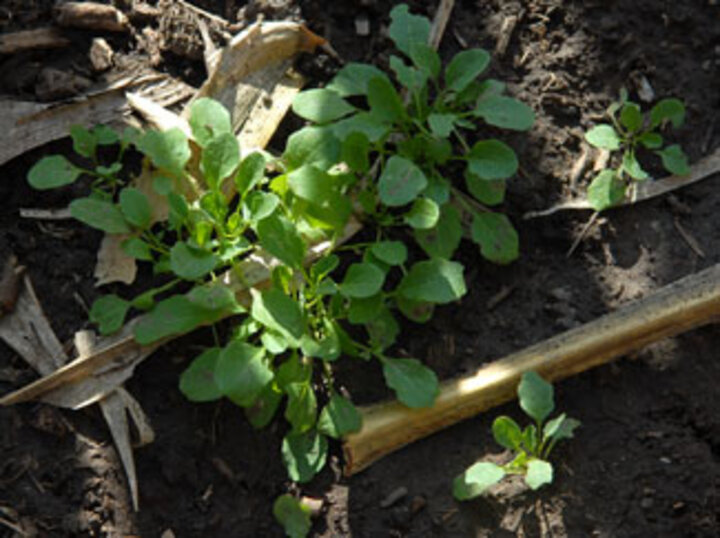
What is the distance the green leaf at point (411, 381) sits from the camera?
7.06 ft

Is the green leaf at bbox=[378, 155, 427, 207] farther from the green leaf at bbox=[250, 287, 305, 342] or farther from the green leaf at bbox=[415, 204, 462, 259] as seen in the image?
the green leaf at bbox=[250, 287, 305, 342]

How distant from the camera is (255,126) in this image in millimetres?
2438

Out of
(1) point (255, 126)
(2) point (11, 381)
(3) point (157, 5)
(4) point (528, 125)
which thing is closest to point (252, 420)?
(2) point (11, 381)

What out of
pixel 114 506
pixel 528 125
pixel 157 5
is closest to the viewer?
pixel 114 506

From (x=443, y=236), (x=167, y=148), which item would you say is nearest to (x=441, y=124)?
(x=443, y=236)

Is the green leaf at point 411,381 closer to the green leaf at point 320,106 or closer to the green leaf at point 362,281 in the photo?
the green leaf at point 362,281

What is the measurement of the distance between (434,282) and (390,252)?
0.12m

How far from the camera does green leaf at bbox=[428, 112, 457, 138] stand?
221 cm

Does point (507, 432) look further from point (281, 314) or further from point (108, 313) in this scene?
point (108, 313)


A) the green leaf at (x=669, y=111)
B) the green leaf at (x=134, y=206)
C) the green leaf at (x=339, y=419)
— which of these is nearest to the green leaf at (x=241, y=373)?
the green leaf at (x=339, y=419)

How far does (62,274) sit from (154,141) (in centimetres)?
38

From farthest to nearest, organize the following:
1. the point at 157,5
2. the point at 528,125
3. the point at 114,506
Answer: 1. the point at 157,5
2. the point at 528,125
3. the point at 114,506

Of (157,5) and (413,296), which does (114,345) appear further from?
(157,5)

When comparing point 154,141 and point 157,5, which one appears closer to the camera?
point 154,141
